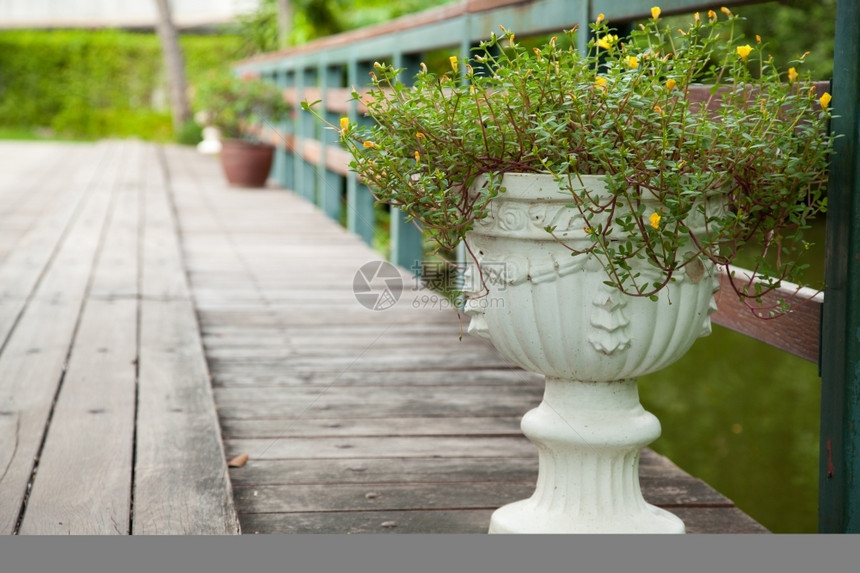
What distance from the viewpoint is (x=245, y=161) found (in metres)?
7.48

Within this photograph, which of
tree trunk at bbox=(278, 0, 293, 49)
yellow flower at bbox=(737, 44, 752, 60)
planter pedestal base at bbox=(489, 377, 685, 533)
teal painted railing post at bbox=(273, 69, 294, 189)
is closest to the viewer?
yellow flower at bbox=(737, 44, 752, 60)

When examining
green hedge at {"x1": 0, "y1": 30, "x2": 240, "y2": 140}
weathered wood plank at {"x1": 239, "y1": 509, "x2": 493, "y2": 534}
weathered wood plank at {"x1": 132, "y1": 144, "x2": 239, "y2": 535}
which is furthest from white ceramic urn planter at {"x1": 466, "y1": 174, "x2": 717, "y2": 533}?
green hedge at {"x1": 0, "y1": 30, "x2": 240, "y2": 140}

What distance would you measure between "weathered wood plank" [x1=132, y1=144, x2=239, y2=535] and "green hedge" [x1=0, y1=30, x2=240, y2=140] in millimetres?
16041

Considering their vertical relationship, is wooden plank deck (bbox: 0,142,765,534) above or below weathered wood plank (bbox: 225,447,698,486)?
above

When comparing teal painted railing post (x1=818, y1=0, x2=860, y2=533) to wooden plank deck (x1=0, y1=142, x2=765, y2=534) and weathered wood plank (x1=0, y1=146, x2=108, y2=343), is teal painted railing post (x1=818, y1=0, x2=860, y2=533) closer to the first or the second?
wooden plank deck (x1=0, y1=142, x2=765, y2=534)

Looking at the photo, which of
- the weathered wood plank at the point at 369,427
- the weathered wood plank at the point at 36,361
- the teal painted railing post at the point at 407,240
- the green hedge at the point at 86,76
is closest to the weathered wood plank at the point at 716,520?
the weathered wood plank at the point at 369,427

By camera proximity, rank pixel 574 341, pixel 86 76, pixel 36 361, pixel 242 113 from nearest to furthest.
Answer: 1. pixel 574 341
2. pixel 36 361
3. pixel 242 113
4. pixel 86 76

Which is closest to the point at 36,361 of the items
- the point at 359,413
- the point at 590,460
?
the point at 359,413

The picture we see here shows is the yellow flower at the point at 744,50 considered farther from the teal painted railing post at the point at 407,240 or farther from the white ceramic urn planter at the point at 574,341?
the teal painted railing post at the point at 407,240

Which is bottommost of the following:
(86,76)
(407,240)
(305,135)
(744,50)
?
(407,240)

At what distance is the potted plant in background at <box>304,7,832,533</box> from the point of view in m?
1.38

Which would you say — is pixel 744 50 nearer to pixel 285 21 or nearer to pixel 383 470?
pixel 383 470

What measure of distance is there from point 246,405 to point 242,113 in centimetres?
526

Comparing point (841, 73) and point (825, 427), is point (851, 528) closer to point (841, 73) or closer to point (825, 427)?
point (825, 427)
